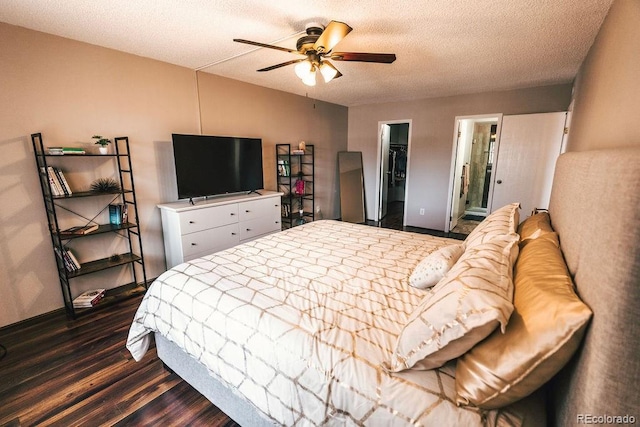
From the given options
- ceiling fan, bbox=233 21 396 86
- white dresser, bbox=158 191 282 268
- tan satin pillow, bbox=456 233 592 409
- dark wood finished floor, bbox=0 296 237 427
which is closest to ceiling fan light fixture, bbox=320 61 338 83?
ceiling fan, bbox=233 21 396 86

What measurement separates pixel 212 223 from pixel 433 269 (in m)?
2.58

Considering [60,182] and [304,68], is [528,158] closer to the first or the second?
[304,68]

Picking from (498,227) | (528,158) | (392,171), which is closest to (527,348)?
(498,227)

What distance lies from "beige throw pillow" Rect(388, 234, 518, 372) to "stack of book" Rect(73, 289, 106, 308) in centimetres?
285

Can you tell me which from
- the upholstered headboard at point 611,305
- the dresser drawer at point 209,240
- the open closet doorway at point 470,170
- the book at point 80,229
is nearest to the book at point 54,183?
the book at point 80,229

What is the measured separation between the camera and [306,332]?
121cm

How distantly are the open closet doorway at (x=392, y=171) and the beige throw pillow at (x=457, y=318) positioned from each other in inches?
177

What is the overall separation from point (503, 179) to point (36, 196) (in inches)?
221

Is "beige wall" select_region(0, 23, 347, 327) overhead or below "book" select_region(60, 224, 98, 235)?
overhead

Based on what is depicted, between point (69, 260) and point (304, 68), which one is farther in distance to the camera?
point (69, 260)

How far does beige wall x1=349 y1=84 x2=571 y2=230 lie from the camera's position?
4.19 metres

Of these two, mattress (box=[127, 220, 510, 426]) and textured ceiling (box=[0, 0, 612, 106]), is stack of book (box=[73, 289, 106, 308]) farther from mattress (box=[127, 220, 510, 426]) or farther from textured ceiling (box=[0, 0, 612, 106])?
textured ceiling (box=[0, 0, 612, 106])

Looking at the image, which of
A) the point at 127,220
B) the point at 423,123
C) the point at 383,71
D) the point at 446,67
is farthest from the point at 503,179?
the point at 127,220

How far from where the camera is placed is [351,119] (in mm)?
5867
